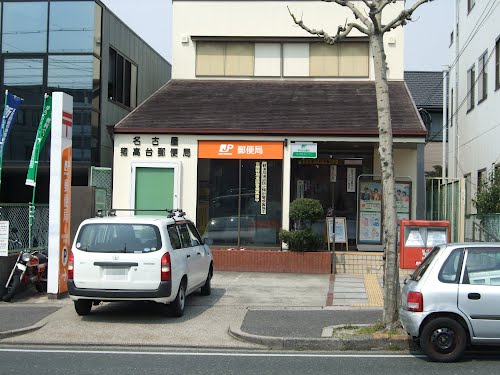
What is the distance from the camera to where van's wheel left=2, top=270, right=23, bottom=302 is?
11.9 metres

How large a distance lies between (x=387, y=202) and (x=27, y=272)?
7.33 m

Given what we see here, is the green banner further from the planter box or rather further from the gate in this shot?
the gate

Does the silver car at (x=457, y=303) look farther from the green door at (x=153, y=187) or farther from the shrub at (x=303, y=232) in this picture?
the green door at (x=153, y=187)

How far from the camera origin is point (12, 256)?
40.2 ft

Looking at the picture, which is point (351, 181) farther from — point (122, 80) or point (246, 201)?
point (122, 80)

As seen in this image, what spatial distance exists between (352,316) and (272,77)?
11.6 m

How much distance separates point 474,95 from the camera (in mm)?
20766

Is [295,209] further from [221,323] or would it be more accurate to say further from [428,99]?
[428,99]

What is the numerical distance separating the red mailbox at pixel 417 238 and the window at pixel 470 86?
8.15 meters

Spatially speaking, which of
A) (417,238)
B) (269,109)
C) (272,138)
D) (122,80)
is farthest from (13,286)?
(122,80)

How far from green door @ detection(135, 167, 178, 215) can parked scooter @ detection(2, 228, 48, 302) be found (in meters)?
4.40

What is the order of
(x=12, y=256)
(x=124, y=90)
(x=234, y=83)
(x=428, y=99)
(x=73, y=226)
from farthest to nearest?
(x=428, y=99), (x=124, y=90), (x=234, y=83), (x=73, y=226), (x=12, y=256)

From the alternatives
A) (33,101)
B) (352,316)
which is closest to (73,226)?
(33,101)

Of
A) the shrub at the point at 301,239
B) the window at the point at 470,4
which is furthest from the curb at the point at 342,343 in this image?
the window at the point at 470,4
